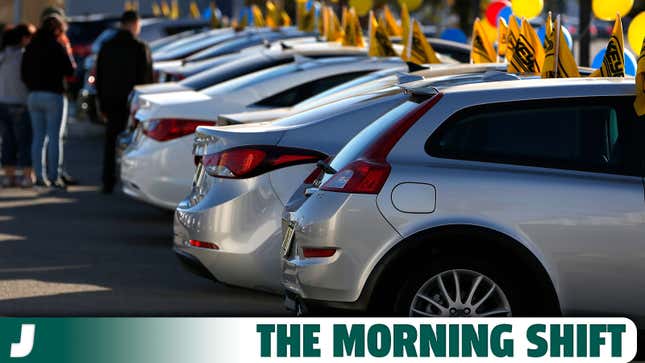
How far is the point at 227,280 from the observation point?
9.19 m

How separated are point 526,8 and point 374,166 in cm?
638

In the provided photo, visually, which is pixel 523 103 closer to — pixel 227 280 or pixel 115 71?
pixel 227 280

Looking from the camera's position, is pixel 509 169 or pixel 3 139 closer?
pixel 509 169

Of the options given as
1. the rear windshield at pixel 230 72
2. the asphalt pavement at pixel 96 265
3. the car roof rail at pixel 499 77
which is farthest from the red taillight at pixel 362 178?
the rear windshield at pixel 230 72

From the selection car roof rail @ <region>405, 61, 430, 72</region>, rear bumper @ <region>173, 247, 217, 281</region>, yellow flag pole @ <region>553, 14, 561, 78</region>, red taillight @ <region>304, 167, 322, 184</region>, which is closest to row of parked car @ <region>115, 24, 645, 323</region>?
red taillight @ <region>304, 167, 322, 184</region>

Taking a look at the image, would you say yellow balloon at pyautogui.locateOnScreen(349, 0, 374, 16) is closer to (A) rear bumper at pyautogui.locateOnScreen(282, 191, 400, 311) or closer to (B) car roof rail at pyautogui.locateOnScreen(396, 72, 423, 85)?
(B) car roof rail at pyautogui.locateOnScreen(396, 72, 423, 85)

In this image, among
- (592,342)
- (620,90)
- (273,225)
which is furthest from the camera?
(273,225)

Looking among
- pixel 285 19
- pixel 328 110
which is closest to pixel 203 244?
pixel 328 110

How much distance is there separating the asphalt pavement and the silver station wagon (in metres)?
2.38

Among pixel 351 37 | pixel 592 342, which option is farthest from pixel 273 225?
pixel 351 37

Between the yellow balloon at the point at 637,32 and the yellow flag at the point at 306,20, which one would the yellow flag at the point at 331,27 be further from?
the yellow balloon at the point at 637,32

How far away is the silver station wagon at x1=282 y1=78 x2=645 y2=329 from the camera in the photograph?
7.00 metres

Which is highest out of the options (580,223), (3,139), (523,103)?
(523,103)

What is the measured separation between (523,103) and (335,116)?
208cm
